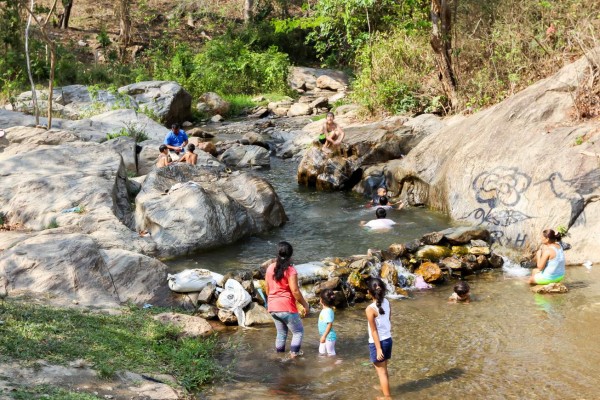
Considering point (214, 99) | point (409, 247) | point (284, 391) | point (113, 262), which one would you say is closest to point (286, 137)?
point (214, 99)

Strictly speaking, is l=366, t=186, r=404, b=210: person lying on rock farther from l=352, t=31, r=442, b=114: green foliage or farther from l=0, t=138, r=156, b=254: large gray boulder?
l=352, t=31, r=442, b=114: green foliage

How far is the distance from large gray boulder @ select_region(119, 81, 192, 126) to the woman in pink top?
16422mm

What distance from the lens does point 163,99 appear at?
24047 millimetres

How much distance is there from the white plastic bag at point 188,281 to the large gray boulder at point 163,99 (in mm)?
14157

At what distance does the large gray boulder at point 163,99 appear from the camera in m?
23.7

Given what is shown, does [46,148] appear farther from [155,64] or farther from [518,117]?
[155,64]

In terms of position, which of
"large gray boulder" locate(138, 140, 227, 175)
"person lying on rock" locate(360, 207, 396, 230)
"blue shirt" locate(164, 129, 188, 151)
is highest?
"blue shirt" locate(164, 129, 188, 151)

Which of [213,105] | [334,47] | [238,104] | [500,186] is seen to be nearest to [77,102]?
[213,105]

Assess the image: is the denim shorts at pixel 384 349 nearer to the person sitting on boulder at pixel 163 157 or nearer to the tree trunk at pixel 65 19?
the person sitting on boulder at pixel 163 157

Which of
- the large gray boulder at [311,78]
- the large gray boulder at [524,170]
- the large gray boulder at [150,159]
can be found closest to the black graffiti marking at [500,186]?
the large gray boulder at [524,170]

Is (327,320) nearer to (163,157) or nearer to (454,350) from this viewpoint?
(454,350)

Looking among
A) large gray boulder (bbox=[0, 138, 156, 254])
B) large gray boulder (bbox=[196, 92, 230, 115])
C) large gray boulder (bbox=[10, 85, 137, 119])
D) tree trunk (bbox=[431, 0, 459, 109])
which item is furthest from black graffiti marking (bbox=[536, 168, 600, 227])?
large gray boulder (bbox=[196, 92, 230, 115])

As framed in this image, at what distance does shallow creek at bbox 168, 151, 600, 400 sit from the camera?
6.83 meters

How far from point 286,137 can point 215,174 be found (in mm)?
7961
